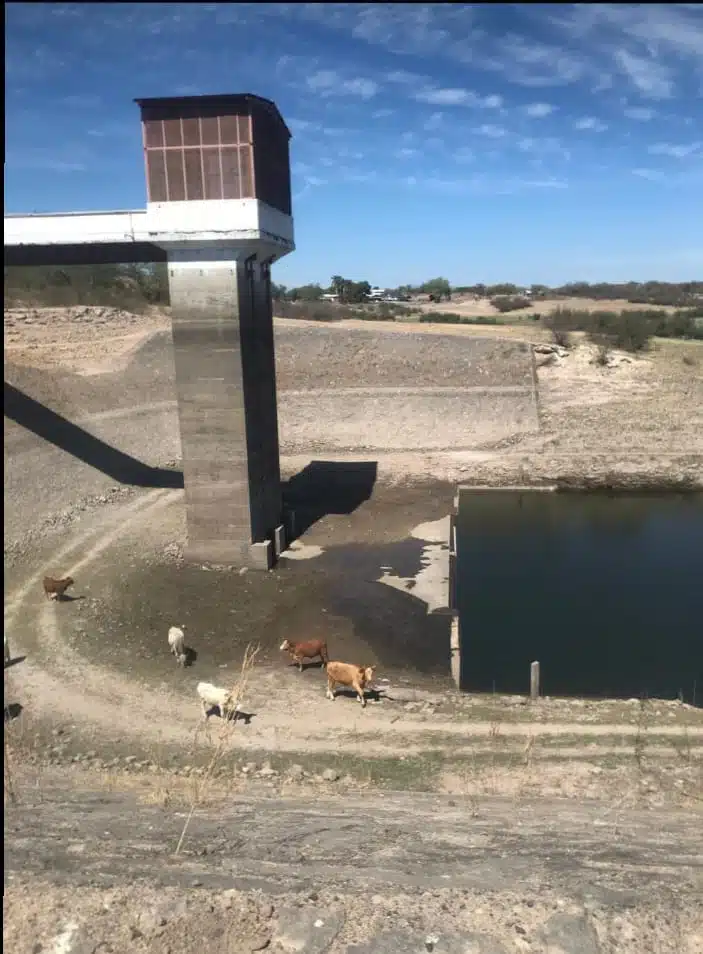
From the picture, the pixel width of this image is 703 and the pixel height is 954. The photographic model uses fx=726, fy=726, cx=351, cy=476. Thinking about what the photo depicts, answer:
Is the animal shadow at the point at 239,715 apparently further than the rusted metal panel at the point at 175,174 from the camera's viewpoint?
No

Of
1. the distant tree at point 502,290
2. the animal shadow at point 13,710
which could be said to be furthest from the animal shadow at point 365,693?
→ the distant tree at point 502,290

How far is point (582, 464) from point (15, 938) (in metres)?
31.2

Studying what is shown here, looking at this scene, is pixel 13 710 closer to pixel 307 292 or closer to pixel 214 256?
pixel 214 256

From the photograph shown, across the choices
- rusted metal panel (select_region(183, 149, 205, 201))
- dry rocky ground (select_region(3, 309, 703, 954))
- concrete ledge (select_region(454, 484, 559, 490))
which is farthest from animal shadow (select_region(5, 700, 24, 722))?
concrete ledge (select_region(454, 484, 559, 490))

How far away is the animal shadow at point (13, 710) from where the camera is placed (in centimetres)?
1255

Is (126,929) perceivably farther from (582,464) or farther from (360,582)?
(582,464)

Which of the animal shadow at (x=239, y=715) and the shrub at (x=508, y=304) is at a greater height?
the shrub at (x=508, y=304)

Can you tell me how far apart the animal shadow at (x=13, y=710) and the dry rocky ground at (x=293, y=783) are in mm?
108

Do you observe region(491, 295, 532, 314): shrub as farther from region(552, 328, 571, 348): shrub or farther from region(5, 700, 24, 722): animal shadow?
region(5, 700, 24, 722): animal shadow

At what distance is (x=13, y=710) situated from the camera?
1287 cm

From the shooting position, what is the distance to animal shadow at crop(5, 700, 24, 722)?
1255 centimetres

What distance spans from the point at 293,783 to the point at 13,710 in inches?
231

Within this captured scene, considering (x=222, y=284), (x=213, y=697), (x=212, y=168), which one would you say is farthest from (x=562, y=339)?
(x=213, y=697)

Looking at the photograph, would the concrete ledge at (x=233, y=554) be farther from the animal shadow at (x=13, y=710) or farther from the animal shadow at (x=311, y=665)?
the animal shadow at (x=13, y=710)
